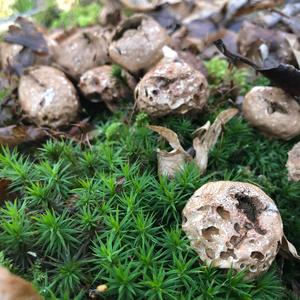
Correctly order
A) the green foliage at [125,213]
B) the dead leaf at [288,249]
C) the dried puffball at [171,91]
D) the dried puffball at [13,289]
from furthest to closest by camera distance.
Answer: the dried puffball at [171,91] → the dead leaf at [288,249] → the green foliage at [125,213] → the dried puffball at [13,289]

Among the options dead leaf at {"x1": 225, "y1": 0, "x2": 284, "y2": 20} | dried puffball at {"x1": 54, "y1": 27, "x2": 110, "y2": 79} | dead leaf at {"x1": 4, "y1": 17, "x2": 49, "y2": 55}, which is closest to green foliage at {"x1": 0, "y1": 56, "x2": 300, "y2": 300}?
dried puffball at {"x1": 54, "y1": 27, "x2": 110, "y2": 79}

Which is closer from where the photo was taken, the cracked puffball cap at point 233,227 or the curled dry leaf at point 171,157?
the cracked puffball cap at point 233,227

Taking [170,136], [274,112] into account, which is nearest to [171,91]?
[170,136]

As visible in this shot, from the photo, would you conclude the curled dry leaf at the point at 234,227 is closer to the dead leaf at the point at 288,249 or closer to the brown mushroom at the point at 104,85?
the dead leaf at the point at 288,249

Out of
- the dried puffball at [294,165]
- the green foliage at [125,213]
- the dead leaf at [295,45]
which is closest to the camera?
the green foliage at [125,213]

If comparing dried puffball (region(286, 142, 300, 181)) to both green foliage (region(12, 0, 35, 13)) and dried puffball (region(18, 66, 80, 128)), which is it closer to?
dried puffball (region(18, 66, 80, 128))

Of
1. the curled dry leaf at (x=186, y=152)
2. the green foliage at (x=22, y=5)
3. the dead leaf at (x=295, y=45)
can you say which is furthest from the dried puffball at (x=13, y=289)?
the green foliage at (x=22, y=5)
